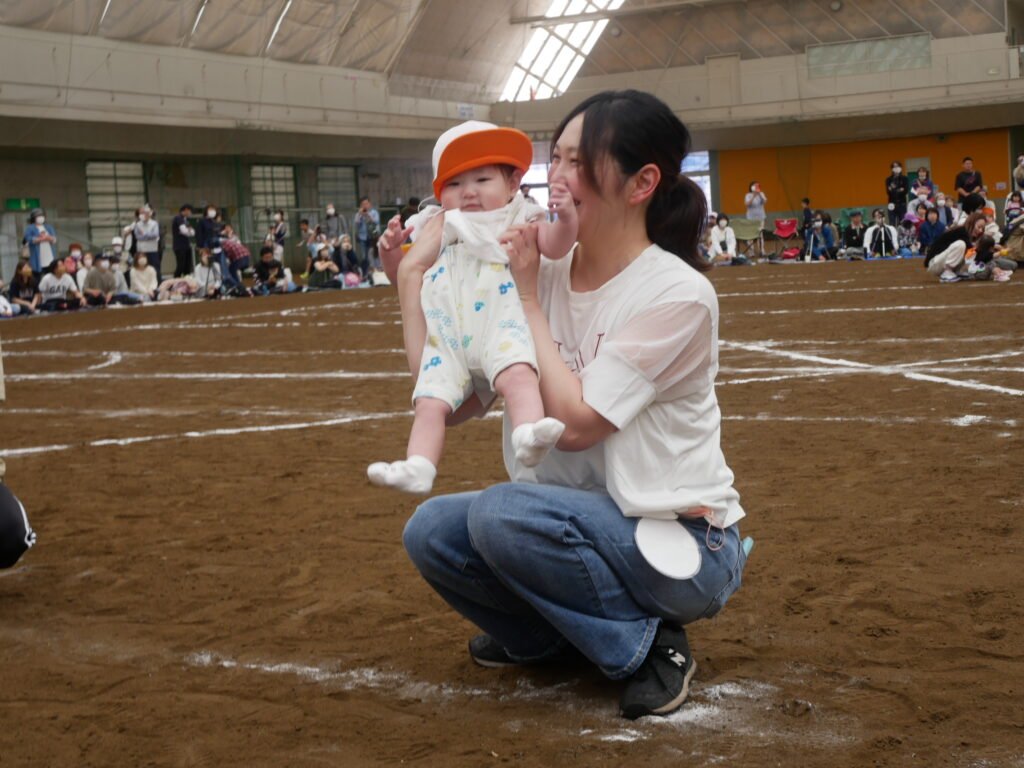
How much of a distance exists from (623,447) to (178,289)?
72.6 feet

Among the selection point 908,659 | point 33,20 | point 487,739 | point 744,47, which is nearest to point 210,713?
point 487,739

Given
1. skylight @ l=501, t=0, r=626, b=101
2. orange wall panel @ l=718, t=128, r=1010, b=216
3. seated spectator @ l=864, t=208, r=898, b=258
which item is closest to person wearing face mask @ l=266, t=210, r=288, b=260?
seated spectator @ l=864, t=208, r=898, b=258

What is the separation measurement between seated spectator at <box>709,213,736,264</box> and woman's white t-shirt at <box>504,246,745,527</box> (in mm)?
27213

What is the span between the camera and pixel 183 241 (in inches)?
1046

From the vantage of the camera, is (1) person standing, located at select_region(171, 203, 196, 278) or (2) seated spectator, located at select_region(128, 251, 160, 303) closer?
(2) seated spectator, located at select_region(128, 251, 160, 303)

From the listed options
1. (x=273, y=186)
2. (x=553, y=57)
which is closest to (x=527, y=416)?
(x=273, y=186)

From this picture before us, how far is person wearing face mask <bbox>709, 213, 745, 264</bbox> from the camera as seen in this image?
30250mm

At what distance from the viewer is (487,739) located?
2.94 meters

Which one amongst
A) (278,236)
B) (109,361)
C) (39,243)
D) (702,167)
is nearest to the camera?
(109,361)

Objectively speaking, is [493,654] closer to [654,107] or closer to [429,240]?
[429,240]

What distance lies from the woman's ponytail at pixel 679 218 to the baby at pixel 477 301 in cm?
24

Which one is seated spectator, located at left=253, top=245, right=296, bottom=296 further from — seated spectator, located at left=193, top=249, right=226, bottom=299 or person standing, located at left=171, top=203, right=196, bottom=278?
person standing, located at left=171, top=203, right=196, bottom=278

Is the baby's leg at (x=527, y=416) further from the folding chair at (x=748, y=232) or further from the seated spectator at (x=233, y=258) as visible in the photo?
the folding chair at (x=748, y=232)

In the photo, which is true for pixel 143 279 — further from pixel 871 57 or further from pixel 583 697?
pixel 871 57
